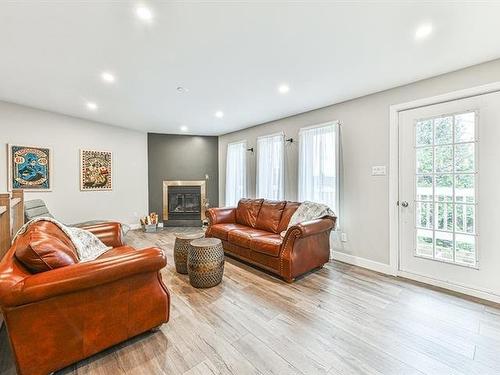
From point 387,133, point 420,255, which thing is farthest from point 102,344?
point 387,133

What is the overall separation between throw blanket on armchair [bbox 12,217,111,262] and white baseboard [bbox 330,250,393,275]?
123 inches

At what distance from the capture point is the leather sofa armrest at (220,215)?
13.7 ft

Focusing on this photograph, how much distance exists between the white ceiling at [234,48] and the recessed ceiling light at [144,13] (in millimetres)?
47

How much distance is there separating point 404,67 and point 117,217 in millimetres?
5863

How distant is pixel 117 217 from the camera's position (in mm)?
5395

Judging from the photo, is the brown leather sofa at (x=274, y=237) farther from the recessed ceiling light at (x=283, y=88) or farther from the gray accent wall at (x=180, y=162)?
the gray accent wall at (x=180, y=162)

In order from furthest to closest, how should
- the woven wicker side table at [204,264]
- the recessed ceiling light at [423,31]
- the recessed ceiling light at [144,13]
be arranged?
1. the woven wicker side table at [204,264]
2. the recessed ceiling light at [423,31]
3. the recessed ceiling light at [144,13]

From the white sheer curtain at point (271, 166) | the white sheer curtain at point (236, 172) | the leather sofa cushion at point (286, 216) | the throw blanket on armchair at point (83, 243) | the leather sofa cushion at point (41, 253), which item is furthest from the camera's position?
the white sheer curtain at point (236, 172)

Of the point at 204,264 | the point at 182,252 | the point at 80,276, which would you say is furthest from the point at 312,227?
the point at 80,276

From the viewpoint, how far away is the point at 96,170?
16.5ft

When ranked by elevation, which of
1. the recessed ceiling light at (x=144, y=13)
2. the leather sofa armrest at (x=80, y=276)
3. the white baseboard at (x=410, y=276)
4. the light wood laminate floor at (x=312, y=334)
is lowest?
the light wood laminate floor at (x=312, y=334)

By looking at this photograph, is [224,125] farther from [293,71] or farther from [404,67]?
[404,67]

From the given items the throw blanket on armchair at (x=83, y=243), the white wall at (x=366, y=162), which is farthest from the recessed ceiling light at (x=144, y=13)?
the white wall at (x=366, y=162)

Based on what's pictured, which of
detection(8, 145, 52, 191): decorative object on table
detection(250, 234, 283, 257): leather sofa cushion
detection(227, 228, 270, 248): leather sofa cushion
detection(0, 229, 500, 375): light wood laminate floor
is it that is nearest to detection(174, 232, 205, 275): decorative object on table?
detection(0, 229, 500, 375): light wood laminate floor
